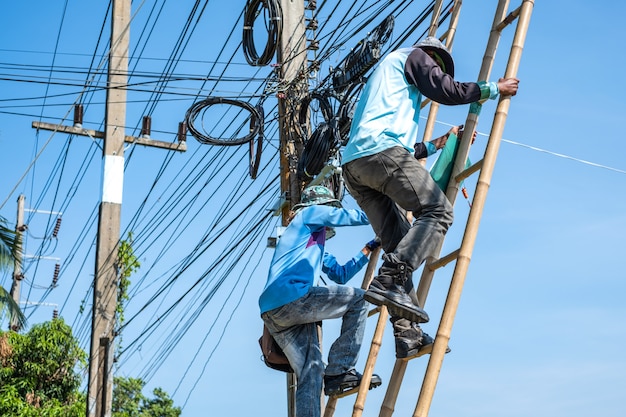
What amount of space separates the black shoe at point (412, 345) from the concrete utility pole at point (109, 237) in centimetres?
920

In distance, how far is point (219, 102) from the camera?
474 inches

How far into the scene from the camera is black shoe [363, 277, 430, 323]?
224 inches

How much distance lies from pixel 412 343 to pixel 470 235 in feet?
2.60

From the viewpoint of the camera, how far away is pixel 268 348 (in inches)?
277

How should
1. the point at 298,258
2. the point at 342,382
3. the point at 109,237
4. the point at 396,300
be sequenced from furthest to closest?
the point at 109,237
the point at 298,258
the point at 342,382
the point at 396,300

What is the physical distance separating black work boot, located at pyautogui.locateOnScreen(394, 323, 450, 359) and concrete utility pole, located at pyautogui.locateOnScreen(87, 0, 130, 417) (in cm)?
918

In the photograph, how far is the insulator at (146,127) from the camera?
1603cm

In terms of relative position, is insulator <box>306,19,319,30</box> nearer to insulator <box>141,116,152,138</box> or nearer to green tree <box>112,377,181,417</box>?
insulator <box>141,116,152,138</box>

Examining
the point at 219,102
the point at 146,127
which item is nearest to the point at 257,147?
the point at 219,102

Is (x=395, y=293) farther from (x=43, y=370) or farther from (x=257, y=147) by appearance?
(x=43, y=370)

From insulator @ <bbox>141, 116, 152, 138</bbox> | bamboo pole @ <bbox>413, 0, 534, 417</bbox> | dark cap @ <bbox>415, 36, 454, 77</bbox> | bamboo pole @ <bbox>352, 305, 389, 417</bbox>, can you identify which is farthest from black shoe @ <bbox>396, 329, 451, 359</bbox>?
insulator @ <bbox>141, 116, 152, 138</bbox>

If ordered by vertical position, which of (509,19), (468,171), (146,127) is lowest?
(468,171)

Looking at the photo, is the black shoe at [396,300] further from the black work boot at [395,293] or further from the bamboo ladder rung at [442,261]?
the bamboo ladder rung at [442,261]

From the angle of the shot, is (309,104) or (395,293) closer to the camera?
(395,293)
